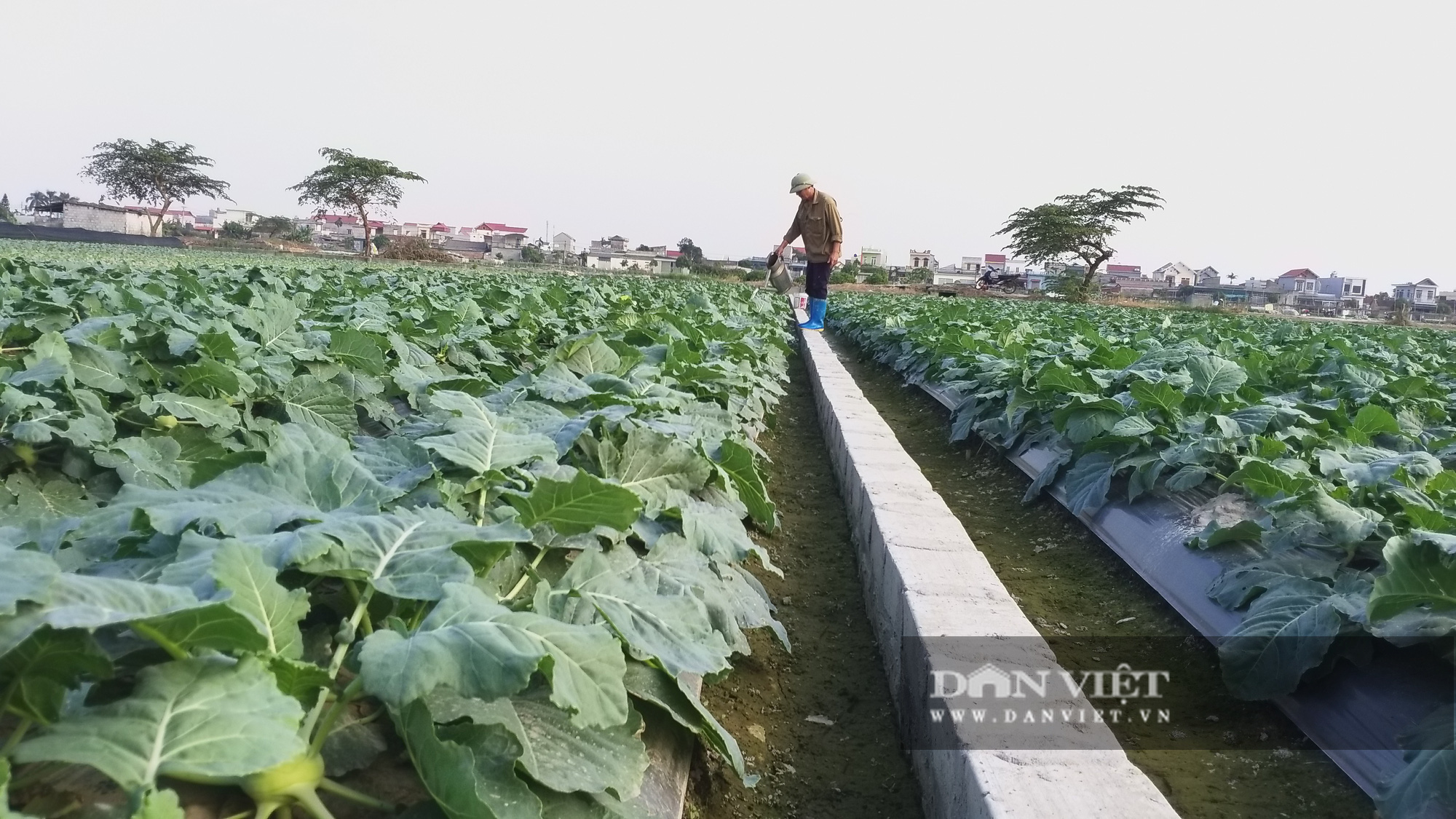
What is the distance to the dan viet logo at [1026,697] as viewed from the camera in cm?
189

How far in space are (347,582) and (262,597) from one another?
25cm

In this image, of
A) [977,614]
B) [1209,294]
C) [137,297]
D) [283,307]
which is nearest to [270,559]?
[977,614]

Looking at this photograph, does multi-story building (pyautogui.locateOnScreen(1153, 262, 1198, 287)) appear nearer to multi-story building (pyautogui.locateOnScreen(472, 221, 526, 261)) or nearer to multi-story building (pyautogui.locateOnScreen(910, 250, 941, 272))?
multi-story building (pyautogui.locateOnScreen(910, 250, 941, 272))

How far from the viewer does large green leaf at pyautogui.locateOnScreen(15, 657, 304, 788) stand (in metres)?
0.80

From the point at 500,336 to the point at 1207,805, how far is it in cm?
394

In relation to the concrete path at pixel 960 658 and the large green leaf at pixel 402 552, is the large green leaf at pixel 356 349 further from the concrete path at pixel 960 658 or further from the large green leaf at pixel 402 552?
the large green leaf at pixel 402 552

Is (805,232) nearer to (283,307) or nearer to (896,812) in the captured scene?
(283,307)

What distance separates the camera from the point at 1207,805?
1.87 meters

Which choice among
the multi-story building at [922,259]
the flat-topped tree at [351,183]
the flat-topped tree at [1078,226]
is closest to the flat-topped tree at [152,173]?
the flat-topped tree at [351,183]

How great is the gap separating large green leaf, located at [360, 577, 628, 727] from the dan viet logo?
1065 millimetres

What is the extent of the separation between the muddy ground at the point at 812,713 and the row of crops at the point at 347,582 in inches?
9.5

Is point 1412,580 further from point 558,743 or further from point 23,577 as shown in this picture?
point 23,577

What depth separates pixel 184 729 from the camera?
0.85 m

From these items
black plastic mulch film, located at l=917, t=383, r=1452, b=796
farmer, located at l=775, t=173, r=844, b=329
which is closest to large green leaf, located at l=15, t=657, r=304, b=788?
black plastic mulch film, located at l=917, t=383, r=1452, b=796
